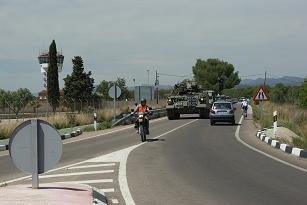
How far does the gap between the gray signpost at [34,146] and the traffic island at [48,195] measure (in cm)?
38

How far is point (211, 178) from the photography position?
12367 millimetres

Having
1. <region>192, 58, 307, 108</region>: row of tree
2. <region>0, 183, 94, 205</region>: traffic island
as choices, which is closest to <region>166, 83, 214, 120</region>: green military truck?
<region>0, 183, 94, 205</region>: traffic island

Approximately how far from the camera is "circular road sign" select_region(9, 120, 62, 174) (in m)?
8.94

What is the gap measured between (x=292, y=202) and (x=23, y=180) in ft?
19.5

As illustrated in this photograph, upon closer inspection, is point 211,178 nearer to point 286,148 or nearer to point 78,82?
point 286,148

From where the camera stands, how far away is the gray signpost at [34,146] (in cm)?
894

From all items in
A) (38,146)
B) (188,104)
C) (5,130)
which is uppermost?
(38,146)

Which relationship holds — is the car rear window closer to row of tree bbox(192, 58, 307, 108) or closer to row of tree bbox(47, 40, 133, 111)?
row of tree bbox(47, 40, 133, 111)

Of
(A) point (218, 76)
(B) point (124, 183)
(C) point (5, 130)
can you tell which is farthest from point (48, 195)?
(A) point (218, 76)

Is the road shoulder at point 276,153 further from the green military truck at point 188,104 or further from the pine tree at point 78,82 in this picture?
the pine tree at point 78,82

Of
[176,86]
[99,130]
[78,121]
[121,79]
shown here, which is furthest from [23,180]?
[121,79]

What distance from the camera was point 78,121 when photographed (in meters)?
39.5

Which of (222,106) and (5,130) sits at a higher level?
(222,106)

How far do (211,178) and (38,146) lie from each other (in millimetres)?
4634
